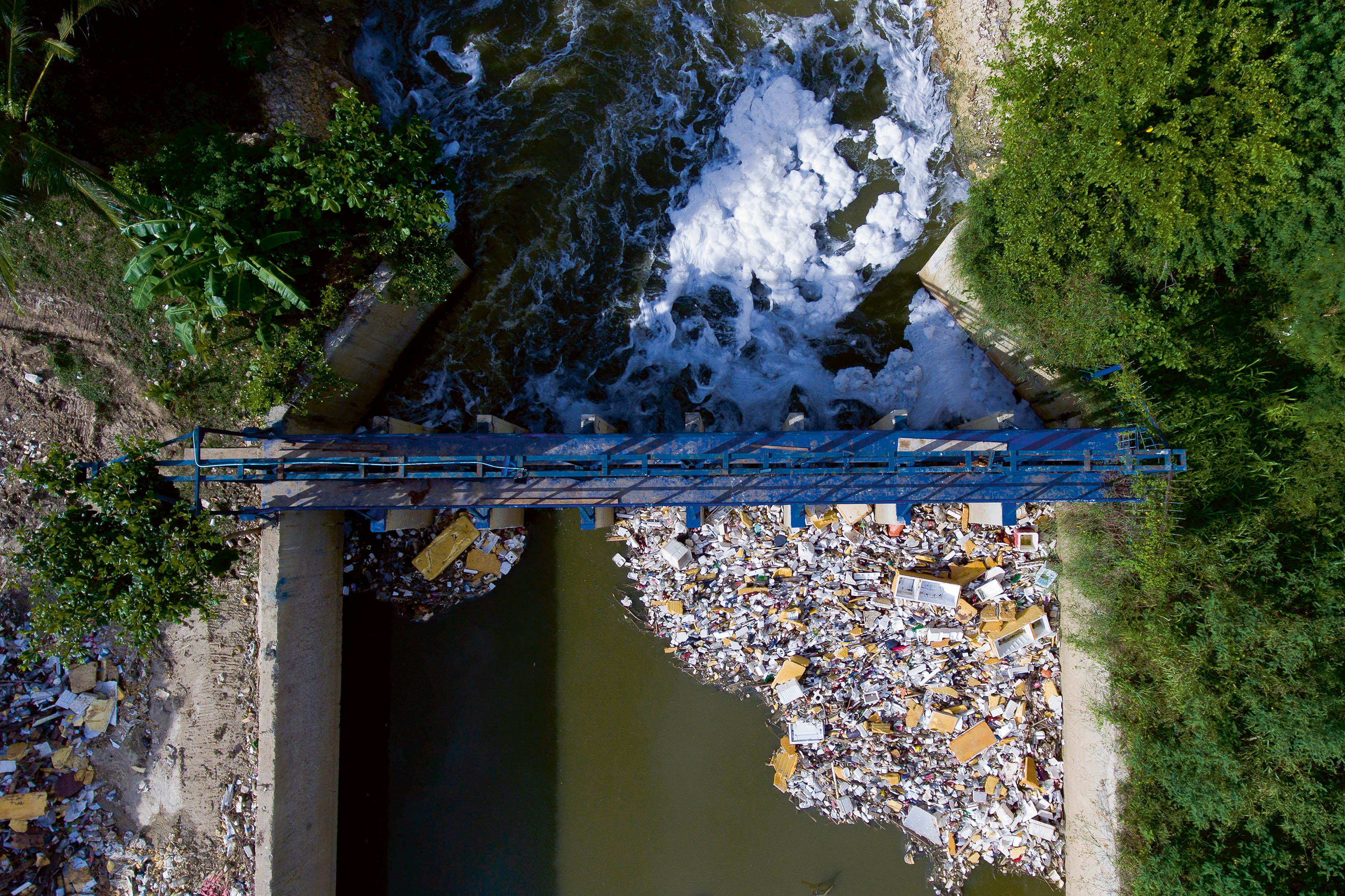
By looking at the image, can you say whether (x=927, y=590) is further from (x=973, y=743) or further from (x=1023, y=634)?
(x=973, y=743)

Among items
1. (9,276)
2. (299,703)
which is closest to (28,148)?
(9,276)

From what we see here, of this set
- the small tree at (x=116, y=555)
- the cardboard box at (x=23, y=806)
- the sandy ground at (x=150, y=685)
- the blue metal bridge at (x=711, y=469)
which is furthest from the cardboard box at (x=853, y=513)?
the cardboard box at (x=23, y=806)

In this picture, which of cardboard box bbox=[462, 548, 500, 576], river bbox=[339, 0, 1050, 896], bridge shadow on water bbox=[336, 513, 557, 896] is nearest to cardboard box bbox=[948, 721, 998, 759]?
river bbox=[339, 0, 1050, 896]

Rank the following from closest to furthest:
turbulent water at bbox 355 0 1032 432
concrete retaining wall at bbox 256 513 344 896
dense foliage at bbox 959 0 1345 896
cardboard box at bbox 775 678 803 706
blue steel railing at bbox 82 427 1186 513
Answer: dense foliage at bbox 959 0 1345 896
blue steel railing at bbox 82 427 1186 513
concrete retaining wall at bbox 256 513 344 896
cardboard box at bbox 775 678 803 706
turbulent water at bbox 355 0 1032 432

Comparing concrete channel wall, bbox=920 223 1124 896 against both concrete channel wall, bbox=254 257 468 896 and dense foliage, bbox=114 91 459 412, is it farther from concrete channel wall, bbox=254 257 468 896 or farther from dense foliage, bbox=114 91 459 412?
concrete channel wall, bbox=254 257 468 896

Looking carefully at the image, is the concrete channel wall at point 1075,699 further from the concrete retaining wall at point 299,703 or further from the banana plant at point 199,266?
the concrete retaining wall at point 299,703

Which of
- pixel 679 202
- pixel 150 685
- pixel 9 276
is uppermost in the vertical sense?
pixel 679 202

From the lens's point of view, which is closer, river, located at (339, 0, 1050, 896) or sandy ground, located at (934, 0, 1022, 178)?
sandy ground, located at (934, 0, 1022, 178)
